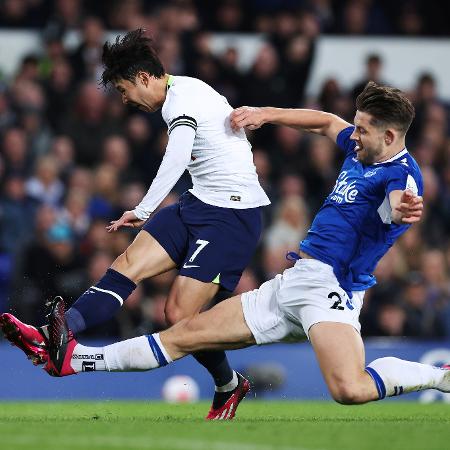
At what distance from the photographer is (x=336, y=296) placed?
6.75 m

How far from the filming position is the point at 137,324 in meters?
10.9

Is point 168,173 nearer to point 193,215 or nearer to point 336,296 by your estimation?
point 193,215

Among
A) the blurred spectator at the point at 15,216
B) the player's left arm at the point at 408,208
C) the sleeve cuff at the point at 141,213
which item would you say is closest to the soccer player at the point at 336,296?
the player's left arm at the point at 408,208

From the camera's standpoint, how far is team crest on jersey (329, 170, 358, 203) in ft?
22.5

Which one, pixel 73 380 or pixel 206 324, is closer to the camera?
pixel 206 324

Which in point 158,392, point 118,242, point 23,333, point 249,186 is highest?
point 249,186

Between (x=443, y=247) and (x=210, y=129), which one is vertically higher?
(x=210, y=129)

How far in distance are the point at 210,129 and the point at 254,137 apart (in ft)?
18.9

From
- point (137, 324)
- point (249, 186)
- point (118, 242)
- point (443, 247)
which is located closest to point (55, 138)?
point (118, 242)

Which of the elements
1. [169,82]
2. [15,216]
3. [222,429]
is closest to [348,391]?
[222,429]

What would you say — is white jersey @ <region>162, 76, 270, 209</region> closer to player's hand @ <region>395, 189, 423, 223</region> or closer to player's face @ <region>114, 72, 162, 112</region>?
player's face @ <region>114, 72, 162, 112</region>

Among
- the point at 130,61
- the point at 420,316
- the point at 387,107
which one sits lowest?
the point at 420,316

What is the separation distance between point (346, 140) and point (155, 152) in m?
5.49

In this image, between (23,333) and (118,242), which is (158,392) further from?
(23,333)
